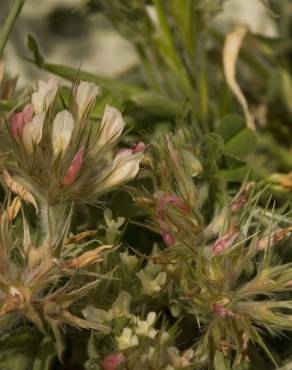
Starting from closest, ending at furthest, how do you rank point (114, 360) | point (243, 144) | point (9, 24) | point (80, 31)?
point (114, 360) < point (9, 24) < point (243, 144) < point (80, 31)

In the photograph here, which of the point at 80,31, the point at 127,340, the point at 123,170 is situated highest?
the point at 123,170

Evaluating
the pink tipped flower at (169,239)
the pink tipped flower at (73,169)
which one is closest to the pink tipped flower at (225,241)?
the pink tipped flower at (169,239)

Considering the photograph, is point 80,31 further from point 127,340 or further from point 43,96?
point 127,340

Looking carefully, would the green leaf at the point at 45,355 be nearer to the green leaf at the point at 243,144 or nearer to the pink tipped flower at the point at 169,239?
the pink tipped flower at the point at 169,239

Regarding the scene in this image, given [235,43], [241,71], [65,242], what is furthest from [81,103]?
[241,71]

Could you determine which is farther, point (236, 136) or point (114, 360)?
point (236, 136)

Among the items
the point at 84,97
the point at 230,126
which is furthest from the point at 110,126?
the point at 230,126
